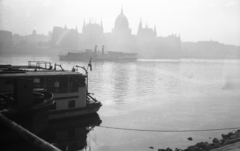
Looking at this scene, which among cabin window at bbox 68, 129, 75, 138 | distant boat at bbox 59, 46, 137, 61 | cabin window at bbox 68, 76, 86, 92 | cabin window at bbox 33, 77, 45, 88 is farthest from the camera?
distant boat at bbox 59, 46, 137, 61

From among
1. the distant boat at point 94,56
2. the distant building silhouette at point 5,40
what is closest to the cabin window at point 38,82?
the distant boat at point 94,56

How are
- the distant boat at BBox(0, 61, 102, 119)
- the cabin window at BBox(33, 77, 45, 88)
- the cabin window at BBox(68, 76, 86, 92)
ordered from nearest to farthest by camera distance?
the distant boat at BBox(0, 61, 102, 119) → the cabin window at BBox(33, 77, 45, 88) → the cabin window at BBox(68, 76, 86, 92)

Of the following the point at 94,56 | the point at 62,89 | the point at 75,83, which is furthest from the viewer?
the point at 94,56

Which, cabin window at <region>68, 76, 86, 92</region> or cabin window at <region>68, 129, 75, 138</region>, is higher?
cabin window at <region>68, 76, 86, 92</region>

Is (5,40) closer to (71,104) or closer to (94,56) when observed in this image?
(94,56)

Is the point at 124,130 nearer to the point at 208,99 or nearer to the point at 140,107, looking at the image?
the point at 140,107

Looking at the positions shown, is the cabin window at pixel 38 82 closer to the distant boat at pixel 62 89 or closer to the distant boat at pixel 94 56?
the distant boat at pixel 62 89

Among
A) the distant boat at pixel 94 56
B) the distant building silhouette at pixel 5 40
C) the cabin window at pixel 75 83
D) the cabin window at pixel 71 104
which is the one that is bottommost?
the cabin window at pixel 71 104

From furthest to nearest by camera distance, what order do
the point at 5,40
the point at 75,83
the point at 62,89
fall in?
the point at 5,40 < the point at 75,83 < the point at 62,89

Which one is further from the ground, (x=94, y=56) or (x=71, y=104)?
(x=94, y=56)

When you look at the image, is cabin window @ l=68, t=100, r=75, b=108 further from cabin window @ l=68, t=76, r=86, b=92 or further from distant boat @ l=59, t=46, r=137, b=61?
distant boat @ l=59, t=46, r=137, b=61

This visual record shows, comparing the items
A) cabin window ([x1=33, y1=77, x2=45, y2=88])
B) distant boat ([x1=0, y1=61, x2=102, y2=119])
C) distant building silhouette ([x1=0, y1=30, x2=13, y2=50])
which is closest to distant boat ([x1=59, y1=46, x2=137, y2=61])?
distant building silhouette ([x1=0, y1=30, x2=13, y2=50])

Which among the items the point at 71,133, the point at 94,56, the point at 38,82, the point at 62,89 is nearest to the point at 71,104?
the point at 62,89

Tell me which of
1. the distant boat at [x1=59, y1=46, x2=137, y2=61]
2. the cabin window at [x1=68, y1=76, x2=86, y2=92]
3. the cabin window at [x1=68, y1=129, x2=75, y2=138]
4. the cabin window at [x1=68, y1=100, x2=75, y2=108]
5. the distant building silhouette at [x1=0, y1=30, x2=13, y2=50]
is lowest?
the cabin window at [x1=68, y1=129, x2=75, y2=138]
